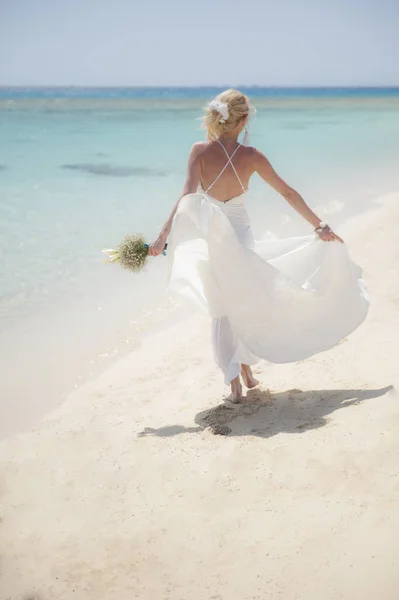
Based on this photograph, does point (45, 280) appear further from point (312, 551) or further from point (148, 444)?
point (312, 551)

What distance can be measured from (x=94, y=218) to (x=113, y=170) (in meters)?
5.95

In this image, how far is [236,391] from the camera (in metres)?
4.65

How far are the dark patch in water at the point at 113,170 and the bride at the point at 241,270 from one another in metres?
11.2

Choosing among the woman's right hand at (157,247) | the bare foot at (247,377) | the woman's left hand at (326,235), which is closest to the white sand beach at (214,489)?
the bare foot at (247,377)

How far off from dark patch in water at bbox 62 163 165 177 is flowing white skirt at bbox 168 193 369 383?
11.2 m

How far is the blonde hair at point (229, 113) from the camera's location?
4.20 m

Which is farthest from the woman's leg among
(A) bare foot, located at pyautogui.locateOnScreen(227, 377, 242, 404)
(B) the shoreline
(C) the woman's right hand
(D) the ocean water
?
(D) the ocean water

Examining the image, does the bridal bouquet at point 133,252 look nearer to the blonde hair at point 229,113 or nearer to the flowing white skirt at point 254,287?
the flowing white skirt at point 254,287

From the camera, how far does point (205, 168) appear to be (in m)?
4.32

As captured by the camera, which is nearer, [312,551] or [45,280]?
[312,551]

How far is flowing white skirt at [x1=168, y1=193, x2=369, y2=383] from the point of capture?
425 centimetres

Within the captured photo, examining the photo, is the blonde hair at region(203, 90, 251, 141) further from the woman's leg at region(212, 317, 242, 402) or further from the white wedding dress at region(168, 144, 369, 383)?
the woman's leg at region(212, 317, 242, 402)

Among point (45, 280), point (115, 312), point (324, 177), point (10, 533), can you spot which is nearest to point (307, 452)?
point (10, 533)

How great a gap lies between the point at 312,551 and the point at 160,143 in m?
21.1
